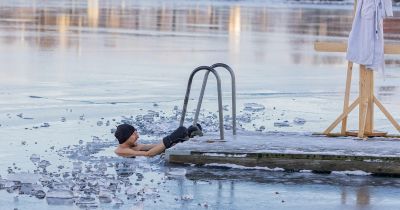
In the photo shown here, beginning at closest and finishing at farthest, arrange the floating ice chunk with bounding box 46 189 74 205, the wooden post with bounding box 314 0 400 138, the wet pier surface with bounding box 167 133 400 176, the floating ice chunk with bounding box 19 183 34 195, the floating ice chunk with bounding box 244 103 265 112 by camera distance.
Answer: the floating ice chunk with bounding box 46 189 74 205, the floating ice chunk with bounding box 19 183 34 195, the wet pier surface with bounding box 167 133 400 176, the wooden post with bounding box 314 0 400 138, the floating ice chunk with bounding box 244 103 265 112

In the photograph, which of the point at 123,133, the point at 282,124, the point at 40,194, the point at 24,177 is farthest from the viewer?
the point at 282,124

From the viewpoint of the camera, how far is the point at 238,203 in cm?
945

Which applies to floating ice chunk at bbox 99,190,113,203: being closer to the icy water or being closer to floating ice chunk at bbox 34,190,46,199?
the icy water

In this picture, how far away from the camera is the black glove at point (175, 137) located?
39.3 ft

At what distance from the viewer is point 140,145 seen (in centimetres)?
1221

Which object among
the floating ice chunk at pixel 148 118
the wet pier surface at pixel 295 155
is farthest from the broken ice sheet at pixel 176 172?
the floating ice chunk at pixel 148 118

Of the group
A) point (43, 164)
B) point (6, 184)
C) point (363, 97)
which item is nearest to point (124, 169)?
point (43, 164)

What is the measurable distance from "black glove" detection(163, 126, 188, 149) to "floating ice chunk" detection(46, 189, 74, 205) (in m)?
2.57

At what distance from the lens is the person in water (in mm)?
11875

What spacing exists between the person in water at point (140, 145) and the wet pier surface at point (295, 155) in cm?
27

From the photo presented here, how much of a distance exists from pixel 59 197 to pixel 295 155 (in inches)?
105

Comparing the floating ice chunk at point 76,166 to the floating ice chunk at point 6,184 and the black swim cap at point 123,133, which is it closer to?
the floating ice chunk at point 6,184

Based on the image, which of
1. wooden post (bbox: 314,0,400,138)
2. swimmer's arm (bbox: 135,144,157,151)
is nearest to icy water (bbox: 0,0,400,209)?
swimmer's arm (bbox: 135,144,157,151)

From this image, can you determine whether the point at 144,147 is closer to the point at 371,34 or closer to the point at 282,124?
the point at 371,34
